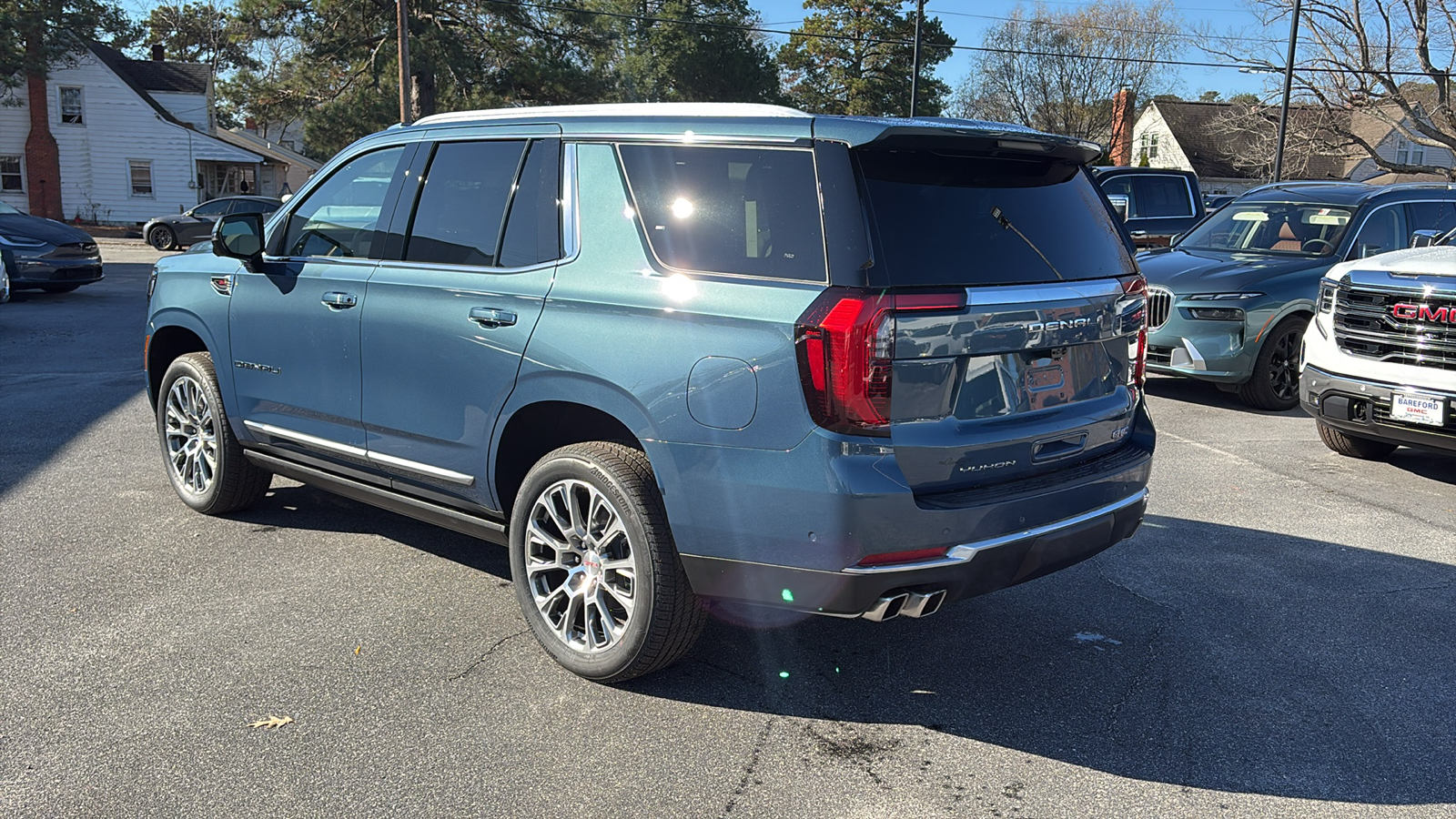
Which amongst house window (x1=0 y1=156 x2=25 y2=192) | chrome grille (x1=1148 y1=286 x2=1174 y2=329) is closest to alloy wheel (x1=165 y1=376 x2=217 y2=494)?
chrome grille (x1=1148 y1=286 x2=1174 y2=329)

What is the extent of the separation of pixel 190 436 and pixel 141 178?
135ft

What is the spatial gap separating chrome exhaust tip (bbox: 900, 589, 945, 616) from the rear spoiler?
1.34 metres

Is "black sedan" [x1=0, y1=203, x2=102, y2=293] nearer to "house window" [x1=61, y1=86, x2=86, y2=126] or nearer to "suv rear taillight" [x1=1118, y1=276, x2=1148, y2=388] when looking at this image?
"suv rear taillight" [x1=1118, y1=276, x2=1148, y2=388]

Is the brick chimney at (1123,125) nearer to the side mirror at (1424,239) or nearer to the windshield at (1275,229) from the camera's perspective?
the windshield at (1275,229)

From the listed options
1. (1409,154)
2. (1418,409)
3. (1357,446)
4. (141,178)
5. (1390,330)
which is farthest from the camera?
(1409,154)

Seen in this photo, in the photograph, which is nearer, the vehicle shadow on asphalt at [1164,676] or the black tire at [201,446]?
the vehicle shadow on asphalt at [1164,676]

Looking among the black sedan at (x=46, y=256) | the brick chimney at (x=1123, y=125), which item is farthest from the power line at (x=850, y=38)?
the black sedan at (x=46, y=256)

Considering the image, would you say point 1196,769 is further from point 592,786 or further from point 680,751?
point 592,786

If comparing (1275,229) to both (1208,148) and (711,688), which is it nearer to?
(711,688)

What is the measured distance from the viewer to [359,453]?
4.66 m

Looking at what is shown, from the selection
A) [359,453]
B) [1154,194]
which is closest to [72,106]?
[1154,194]

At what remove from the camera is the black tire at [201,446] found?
215 inches

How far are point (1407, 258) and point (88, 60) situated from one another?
1756 inches

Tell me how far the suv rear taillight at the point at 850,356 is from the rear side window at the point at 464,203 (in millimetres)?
1506
